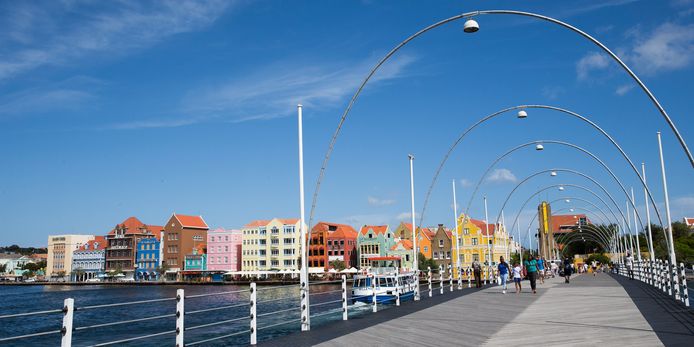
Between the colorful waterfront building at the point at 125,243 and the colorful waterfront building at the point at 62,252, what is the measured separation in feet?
65.7

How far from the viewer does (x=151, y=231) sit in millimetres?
141125

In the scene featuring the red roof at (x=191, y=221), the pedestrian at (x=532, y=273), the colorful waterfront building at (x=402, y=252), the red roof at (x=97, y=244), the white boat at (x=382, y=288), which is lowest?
the white boat at (x=382, y=288)

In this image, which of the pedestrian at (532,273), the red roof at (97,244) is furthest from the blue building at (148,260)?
the pedestrian at (532,273)

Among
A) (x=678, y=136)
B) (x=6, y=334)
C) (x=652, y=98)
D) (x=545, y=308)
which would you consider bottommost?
(x=6, y=334)

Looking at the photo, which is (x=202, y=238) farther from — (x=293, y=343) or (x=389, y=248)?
(x=293, y=343)

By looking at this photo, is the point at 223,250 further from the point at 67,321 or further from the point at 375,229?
the point at 67,321

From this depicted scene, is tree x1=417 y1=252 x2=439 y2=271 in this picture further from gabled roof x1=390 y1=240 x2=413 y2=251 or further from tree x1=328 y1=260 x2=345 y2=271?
tree x1=328 y1=260 x2=345 y2=271

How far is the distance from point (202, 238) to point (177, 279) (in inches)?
445

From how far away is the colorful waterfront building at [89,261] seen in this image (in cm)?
14575

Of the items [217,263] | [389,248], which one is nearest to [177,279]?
[217,263]

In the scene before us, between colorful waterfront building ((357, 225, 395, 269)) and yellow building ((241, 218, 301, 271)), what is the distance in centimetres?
1250

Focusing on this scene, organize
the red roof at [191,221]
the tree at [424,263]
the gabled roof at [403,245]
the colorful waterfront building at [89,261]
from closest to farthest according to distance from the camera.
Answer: the tree at [424,263] < the gabled roof at [403,245] < the red roof at [191,221] < the colorful waterfront building at [89,261]

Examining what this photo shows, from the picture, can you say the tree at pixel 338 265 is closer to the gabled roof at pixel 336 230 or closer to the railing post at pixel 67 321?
the gabled roof at pixel 336 230

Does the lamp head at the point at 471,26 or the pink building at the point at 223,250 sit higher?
the lamp head at the point at 471,26
